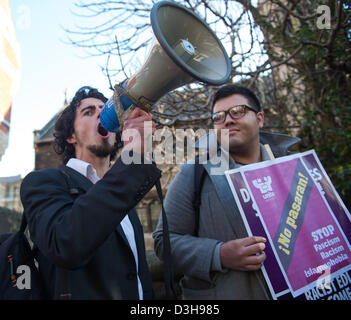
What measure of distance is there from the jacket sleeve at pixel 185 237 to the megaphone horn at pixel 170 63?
61cm

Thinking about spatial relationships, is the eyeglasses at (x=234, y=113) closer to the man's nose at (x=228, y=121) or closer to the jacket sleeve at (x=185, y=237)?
the man's nose at (x=228, y=121)

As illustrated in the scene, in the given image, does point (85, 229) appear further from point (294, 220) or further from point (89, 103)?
point (294, 220)

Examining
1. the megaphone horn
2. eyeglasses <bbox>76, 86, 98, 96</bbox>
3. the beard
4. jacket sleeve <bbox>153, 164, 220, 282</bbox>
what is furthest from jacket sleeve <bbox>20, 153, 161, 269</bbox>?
eyeglasses <bbox>76, 86, 98, 96</bbox>

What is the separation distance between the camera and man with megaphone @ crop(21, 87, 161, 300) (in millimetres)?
941

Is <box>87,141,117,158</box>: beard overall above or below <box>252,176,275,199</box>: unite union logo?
above

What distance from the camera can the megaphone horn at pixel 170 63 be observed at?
1.12 metres

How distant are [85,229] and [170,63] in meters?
0.69

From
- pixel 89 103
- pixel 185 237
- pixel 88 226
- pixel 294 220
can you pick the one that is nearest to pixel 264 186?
pixel 294 220

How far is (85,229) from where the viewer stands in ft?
3.05

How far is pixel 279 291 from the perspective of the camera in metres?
1.28

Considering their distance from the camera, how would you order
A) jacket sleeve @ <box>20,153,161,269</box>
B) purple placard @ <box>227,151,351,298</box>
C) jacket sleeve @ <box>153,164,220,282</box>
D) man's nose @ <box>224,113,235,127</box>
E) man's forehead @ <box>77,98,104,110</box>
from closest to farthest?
jacket sleeve @ <box>20,153,161,269</box>
purple placard @ <box>227,151,351,298</box>
jacket sleeve @ <box>153,164,220,282</box>
man's forehead @ <box>77,98,104,110</box>
man's nose @ <box>224,113,235,127</box>

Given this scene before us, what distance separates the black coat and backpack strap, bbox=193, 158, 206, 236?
0.53 meters

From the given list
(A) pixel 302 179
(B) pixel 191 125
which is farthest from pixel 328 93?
(A) pixel 302 179

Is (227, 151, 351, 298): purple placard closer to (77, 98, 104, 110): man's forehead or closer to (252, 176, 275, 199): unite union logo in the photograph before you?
(252, 176, 275, 199): unite union logo
